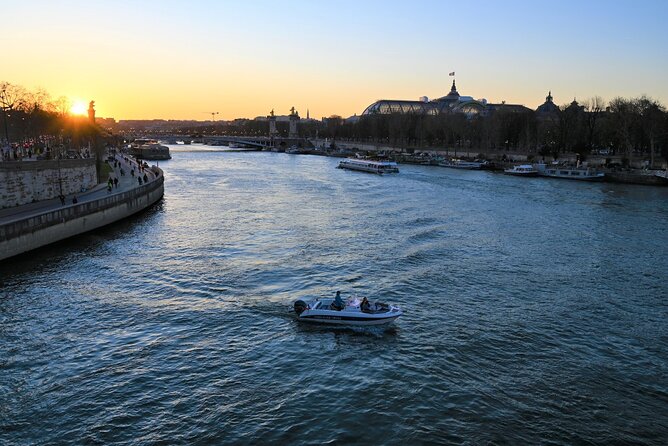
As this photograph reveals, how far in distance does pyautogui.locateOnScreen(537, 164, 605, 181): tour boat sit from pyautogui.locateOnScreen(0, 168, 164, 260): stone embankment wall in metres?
70.2

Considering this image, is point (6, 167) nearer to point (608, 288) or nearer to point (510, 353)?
point (510, 353)

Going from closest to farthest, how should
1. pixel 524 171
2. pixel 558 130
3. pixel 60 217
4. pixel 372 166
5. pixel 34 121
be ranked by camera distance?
pixel 60 217, pixel 34 121, pixel 524 171, pixel 372 166, pixel 558 130

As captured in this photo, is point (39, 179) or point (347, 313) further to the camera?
point (39, 179)

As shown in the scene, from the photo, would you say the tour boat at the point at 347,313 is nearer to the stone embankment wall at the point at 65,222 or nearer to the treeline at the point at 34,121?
the stone embankment wall at the point at 65,222

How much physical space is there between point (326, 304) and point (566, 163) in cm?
9011

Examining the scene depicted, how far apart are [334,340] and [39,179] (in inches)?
1270

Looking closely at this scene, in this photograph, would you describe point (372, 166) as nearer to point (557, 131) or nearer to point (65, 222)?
point (557, 131)

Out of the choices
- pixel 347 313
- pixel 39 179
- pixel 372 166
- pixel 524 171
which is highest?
pixel 372 166

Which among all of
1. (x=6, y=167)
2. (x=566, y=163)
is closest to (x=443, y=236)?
(x=6, y=167)

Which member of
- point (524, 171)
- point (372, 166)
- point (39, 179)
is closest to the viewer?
point (39, 179)

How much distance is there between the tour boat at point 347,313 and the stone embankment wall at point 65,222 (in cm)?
1945

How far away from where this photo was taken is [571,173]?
91.2 metres

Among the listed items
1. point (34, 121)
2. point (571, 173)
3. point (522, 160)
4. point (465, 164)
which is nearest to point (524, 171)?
point (571, 173)

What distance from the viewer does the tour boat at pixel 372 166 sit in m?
104
